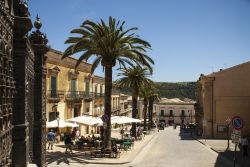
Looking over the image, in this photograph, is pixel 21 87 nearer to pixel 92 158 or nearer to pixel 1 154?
pixel 1 154

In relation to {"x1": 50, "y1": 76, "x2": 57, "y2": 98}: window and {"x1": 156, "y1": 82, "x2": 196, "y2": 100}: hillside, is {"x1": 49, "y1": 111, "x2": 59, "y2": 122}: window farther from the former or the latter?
{"x1": 156, "y1": 82, "x2": 196, "y2": 100}: hillside

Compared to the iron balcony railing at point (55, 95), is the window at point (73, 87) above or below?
above

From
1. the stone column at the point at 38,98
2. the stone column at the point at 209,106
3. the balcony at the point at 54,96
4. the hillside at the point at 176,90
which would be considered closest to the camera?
the stone column at the point at 38,98

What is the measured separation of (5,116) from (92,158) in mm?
17488

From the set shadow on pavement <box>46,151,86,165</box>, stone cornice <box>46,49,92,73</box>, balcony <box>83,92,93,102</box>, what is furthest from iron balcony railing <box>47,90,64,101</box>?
shadow on pavement <box>46,151,86,165</box>

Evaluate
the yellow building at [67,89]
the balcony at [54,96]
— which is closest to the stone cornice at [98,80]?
the yellow building at [67,89]

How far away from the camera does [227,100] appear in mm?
46562

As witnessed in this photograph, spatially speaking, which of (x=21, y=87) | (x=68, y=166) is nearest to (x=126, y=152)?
(x=68, y=166)

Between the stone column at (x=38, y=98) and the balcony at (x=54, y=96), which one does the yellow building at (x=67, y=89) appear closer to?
the balcony at (x=54, y=96)

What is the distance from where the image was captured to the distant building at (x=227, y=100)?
45.9m

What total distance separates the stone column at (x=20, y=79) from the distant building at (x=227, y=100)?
38.9 meters

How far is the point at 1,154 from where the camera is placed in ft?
22.0

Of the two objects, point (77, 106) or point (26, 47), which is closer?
point (26, 47)

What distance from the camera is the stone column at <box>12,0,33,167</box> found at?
27.5 ft
